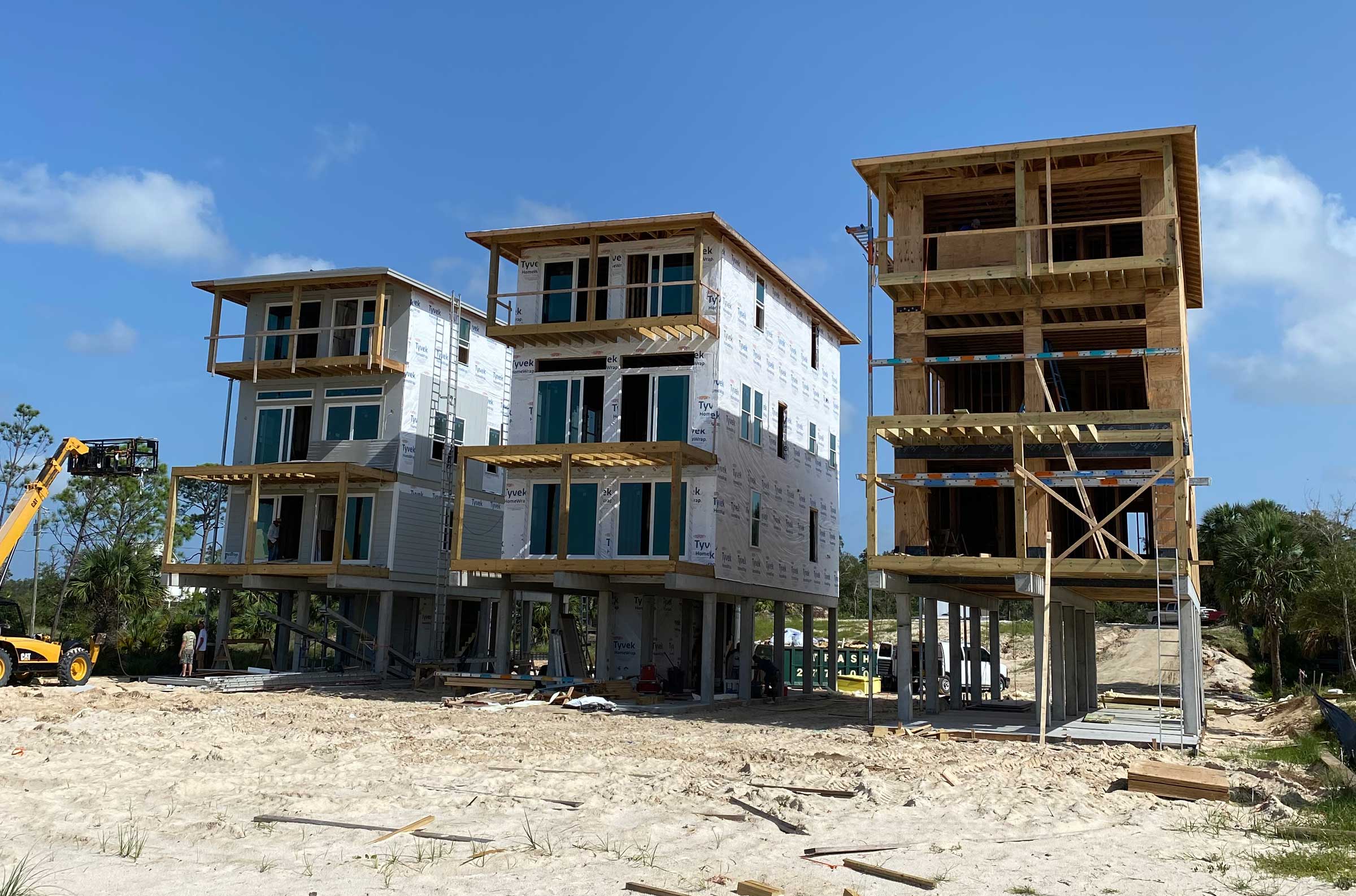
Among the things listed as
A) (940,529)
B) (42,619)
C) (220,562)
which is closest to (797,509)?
(940,529)

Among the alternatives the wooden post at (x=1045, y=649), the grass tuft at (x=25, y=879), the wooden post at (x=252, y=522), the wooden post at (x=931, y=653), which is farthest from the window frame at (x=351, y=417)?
the grass tuft at (x=25, y=879)

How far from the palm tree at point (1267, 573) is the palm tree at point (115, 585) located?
34.7 m

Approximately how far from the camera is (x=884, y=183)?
24.9 m

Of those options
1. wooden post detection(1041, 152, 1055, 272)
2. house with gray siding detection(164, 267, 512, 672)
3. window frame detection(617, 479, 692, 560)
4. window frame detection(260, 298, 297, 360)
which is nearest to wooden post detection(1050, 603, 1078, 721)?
wooden post detection(1041, 152, 1055, 272)

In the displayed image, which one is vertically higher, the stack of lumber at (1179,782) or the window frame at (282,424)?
the window frame at (282,424)

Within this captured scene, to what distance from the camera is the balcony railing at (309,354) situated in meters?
35.1

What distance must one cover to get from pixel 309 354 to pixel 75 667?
12.3m

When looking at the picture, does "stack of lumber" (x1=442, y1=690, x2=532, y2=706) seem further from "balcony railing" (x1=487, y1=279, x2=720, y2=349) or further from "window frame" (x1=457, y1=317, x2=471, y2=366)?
"window frame" (x1=457, y1=317, x2=471, y2=366)

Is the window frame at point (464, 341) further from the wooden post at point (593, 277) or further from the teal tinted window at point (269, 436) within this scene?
the wooden post at point (593, 277)

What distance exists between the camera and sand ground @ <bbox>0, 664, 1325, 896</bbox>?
1009cm

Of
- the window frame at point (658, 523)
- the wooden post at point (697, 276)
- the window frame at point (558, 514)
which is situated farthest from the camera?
the window frame at point (558, 514)

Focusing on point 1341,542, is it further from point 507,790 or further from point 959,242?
point 507,790

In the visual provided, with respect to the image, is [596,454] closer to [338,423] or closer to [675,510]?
[675,510]

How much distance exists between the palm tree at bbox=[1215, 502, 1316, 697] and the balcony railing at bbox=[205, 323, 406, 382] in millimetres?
26344
